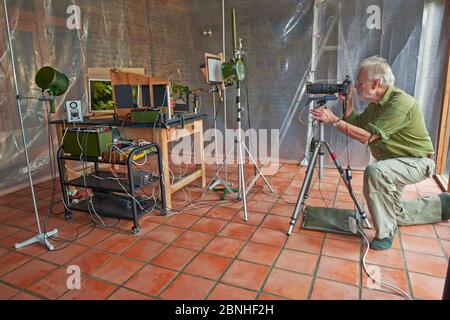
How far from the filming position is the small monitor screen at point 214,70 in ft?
8.05

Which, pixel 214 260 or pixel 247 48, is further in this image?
pixel 247 48

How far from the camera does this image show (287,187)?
123 inches

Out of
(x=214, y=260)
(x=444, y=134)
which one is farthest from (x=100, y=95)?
(x=444, y=134)

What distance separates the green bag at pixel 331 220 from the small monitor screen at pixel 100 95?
2075 mm

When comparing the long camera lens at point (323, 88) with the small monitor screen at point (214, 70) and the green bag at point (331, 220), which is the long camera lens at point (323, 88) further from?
the green bag at point (331, 220)

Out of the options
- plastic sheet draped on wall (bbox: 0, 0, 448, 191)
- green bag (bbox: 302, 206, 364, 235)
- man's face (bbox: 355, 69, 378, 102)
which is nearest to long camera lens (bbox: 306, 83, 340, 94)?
man's face (bbox: 355, 69, 378, 102)

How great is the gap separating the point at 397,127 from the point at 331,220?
2.64 ft

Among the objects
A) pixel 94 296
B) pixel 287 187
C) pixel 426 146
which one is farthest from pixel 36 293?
pixel 426 146

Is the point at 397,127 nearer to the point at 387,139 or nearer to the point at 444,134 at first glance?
the point at 387,139

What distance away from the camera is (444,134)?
10.3 feet

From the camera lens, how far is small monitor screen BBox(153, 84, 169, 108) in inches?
96.6

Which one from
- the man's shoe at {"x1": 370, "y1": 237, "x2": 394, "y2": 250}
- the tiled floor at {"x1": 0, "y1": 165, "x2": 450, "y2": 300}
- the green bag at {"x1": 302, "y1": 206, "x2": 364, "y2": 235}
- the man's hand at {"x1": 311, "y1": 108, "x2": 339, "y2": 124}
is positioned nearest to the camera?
the tiled floor at {"x1": 0, "y1": 165, "x2": 450, "y2": 300}

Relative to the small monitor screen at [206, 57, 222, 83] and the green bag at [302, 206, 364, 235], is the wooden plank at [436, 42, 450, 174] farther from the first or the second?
the small monitor screen at [206, 57, 222, 83]

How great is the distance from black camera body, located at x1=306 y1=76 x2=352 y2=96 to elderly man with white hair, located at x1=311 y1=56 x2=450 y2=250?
8cm
